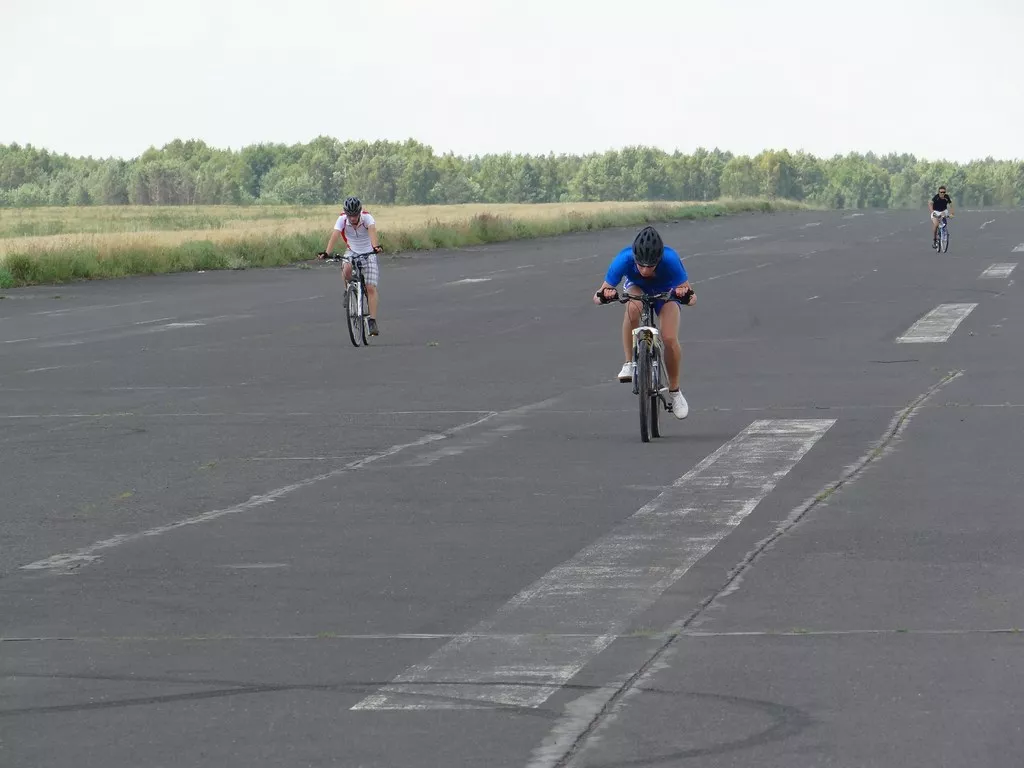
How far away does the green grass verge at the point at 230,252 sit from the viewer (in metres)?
39.3

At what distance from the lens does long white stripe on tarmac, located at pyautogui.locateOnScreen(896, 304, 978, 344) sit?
69.0ft

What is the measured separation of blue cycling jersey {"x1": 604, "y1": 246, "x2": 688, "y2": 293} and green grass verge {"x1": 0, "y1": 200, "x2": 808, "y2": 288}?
87.3ft

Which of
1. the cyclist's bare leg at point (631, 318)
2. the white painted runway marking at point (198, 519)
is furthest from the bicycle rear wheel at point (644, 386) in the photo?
the white painted runway marking at point (198, 519)

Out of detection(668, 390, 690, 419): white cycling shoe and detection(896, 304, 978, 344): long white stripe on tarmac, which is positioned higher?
detection(668, 390, 690, 419): white cycling shoe

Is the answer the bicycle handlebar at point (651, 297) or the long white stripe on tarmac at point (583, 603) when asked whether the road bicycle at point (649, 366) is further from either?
the long white stripe on tarmac at point (583, 603)

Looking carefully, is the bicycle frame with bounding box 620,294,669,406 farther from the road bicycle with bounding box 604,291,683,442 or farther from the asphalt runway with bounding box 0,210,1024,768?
the asphalt runway with bounding box 0,210,1024,768

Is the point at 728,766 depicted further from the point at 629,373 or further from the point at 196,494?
the point at 629,373

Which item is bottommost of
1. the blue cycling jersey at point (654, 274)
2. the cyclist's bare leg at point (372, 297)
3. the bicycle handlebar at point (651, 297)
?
the cyclist's bare leg at point (372, 297)

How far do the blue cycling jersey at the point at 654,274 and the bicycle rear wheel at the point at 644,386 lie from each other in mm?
598

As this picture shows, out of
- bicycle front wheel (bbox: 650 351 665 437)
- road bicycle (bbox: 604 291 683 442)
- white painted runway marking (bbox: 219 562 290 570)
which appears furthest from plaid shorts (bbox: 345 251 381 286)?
white painted runway marking (bbox: 219 562 290 570)

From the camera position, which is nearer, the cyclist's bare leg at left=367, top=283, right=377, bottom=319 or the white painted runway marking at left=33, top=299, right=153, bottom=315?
the cyclist's bare leg at left=367, top=283, right=377, bottom=319

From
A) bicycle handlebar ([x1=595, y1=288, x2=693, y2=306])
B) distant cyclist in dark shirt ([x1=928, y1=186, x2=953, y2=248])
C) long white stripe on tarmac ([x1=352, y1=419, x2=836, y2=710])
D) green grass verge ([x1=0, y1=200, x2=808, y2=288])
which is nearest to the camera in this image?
long white stripe on tarmac ([x1=352, y1=419, x2=836, y2=710])

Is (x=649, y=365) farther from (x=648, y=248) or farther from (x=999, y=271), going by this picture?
(x=999, y=271)

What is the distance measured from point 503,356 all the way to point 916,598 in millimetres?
12882
